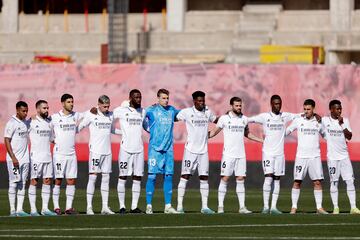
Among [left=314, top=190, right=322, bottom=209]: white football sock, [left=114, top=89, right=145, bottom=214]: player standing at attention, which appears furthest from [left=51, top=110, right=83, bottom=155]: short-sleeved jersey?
[left=314, top=190, right=322, bottom=209]: white football sock

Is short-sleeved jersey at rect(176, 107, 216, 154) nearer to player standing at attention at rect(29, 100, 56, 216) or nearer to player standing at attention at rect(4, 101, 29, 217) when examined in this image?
player standing at attention at rect(29, 100, 56, 216)

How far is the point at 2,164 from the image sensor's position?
Answer: 42094mm

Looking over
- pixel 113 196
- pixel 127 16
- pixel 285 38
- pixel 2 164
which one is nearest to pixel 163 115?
pixel 113 196

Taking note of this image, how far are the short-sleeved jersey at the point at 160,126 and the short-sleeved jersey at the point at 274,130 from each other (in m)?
1.64

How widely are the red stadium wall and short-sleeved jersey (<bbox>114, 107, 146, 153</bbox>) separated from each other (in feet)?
41.1

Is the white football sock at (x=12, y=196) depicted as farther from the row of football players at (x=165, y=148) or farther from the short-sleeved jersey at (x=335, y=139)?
the short-sleeved jersey at (x=335, y=139)

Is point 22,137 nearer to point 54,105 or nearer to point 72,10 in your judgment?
point 54,105

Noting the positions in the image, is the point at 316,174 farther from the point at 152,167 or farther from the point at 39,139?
the point at 39,139

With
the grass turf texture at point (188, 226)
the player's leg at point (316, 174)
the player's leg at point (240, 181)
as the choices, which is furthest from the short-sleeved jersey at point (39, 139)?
the player's leg at point (316, 174)

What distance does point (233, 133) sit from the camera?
31.1 metres

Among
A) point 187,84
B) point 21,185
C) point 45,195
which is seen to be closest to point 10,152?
point 21,185

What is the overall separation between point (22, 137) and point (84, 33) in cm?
3760

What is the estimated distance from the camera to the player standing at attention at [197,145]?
30953 millimetres

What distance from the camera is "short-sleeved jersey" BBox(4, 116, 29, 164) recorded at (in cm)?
3000
